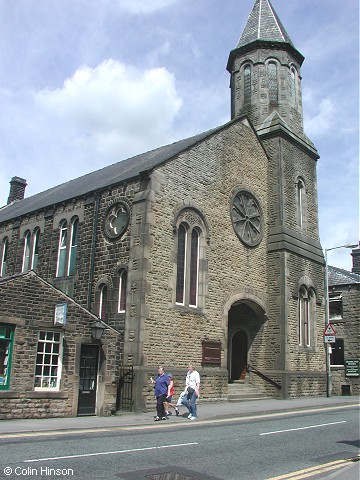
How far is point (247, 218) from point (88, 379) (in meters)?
11.3

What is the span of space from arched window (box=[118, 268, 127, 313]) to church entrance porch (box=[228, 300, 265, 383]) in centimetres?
668

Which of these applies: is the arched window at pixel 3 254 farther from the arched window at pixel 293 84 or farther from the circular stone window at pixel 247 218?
the arched window at pixel 293 84

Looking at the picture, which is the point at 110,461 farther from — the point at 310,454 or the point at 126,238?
the point at 126,238

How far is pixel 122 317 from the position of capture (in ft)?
59.9

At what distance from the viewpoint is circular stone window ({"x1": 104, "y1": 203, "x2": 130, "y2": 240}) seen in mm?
19391

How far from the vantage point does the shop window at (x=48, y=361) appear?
14.5m

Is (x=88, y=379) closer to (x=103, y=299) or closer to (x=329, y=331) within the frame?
(x=103, y=299)

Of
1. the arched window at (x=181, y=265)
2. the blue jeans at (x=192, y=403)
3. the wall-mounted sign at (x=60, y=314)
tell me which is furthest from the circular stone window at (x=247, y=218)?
the wall-mounted sign at (x=60, y=314)

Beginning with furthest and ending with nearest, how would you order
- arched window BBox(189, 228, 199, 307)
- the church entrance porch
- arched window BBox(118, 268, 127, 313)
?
the church entrance porch < arched window BBox(189, 228, 199, 307) < arched window BBox(118, 268, 127, 313)

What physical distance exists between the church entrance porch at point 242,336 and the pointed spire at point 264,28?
52.6 feet

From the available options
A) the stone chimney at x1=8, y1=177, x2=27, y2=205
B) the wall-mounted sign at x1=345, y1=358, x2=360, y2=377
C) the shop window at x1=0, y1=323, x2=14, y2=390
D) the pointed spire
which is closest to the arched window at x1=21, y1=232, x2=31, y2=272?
the shop window at x1=0, y1=323, x2=14, y2=390

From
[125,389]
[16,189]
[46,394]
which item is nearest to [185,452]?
[46,394]

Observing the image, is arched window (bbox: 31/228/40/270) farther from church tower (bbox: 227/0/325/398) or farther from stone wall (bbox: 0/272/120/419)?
church tower (bbox: 227/0/325/398)

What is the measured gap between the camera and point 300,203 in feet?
88.6
